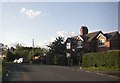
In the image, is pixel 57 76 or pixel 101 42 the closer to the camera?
pixel 57 76

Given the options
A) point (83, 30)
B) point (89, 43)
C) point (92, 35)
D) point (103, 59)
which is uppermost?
point (83, 30)

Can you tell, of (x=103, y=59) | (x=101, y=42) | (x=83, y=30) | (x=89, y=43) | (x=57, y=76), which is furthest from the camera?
(x=83, y=30)

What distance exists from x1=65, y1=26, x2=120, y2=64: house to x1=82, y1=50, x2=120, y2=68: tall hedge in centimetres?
1754

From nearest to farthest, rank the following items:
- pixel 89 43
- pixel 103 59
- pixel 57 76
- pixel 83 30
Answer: pixel 57 76 < pixel 103 59 < pixel 89 43 < pixel 83 30

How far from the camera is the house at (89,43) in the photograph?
63.7 metres

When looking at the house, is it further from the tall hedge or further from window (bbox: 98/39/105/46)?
the tall hedge

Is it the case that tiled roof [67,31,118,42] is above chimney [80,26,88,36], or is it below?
below

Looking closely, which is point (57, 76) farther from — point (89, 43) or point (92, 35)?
point (92, 35)

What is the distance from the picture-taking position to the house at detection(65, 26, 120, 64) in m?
63.7

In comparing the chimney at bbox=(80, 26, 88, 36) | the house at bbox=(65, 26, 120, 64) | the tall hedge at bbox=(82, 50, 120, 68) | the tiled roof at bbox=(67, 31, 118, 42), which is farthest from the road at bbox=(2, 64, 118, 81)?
the chimney at bbox=(80, 26, 88, 36)

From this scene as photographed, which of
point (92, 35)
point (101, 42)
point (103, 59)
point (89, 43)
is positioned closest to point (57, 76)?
point (103, 59)

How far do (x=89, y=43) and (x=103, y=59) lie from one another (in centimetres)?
2837

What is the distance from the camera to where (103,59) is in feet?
134

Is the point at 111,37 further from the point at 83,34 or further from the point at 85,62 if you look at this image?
the point at 85,62
